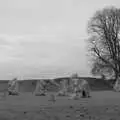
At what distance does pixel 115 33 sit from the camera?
3844 centimetres

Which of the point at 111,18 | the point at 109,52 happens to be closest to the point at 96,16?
the point at 111,18

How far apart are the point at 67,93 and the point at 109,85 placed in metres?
20.3

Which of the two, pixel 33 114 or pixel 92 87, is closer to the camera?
pixel 33 114

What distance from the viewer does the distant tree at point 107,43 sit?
1481 inches

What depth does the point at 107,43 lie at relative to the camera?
3834 cm

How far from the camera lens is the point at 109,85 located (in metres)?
41.6

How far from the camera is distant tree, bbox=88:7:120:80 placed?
37.6 metres

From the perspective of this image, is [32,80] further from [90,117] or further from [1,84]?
[90,117]

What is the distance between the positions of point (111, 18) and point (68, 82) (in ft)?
57.8

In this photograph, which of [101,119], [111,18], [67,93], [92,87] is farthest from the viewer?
[92,87]

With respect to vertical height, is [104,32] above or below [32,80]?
above

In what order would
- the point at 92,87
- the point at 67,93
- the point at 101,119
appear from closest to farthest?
the point at 101,119 < the point at 67,93 < the point at 92,87

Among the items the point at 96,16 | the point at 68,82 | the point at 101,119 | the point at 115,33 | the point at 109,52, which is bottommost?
the point at 101,119

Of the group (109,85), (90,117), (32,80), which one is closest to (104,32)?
(109,85)
